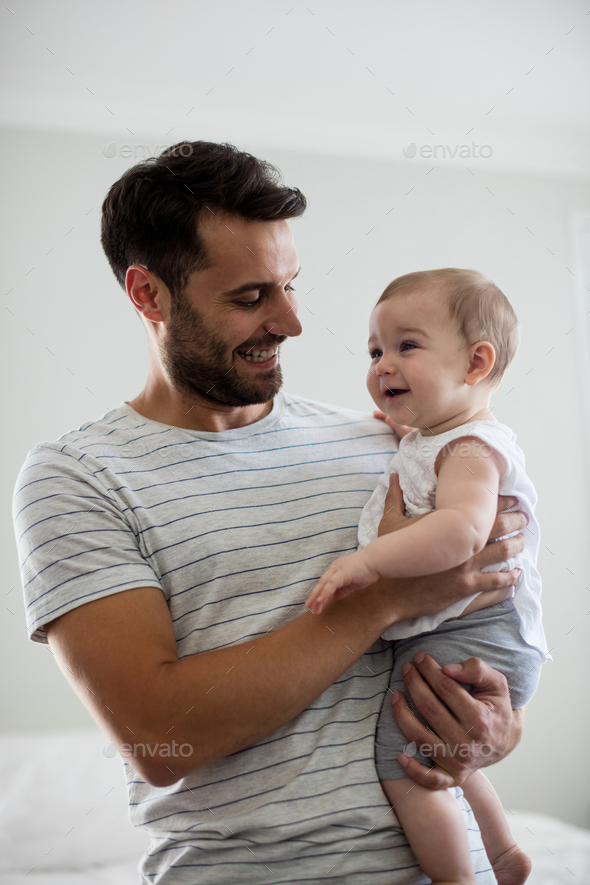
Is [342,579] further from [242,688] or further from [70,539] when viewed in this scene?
[70,539]

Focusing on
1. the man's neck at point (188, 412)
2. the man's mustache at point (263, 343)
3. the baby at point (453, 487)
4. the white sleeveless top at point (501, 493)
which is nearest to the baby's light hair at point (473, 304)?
the baby at point (453, 487)

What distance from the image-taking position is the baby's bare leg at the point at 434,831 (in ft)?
3.06

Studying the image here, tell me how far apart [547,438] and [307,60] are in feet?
6.26

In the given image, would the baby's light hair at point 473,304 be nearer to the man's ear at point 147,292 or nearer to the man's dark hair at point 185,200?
the man's dark hair at point 185,200

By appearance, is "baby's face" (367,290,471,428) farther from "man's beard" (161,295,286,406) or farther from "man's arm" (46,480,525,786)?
"man's arm" (46,480,525,786)

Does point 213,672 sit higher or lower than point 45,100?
lower

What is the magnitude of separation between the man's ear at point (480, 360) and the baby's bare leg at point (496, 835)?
705mm

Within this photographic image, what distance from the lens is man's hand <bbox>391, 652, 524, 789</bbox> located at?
0.97 meters

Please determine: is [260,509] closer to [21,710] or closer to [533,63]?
[21,710]

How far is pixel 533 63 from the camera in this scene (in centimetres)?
230

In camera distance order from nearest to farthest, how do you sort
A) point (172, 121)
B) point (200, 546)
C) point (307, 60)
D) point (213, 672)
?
1. point (213, 672)
2. point (200, 546)
3. point (307, 60)
4. point (172, 121)

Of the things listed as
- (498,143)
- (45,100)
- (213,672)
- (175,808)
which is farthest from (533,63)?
(175,808)

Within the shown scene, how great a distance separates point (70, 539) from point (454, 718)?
655 millimetres

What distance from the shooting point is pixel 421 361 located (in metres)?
1.07
